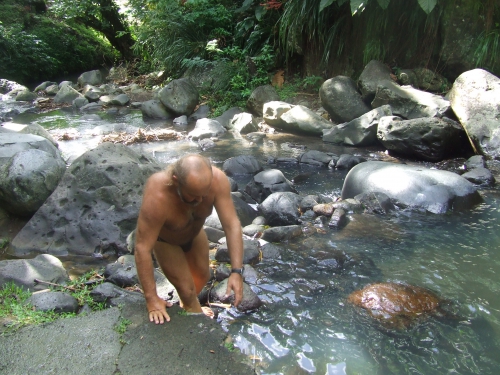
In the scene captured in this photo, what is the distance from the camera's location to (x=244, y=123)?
32.5 ft

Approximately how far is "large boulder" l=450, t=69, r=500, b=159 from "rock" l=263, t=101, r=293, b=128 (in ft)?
11.1

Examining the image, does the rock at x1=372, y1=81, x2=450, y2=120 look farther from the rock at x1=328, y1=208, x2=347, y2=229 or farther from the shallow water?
the rock at x1=328, y1=208, x2=347, y2=229

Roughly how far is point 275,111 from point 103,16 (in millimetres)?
12091

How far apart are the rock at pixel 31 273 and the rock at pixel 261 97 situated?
24.7 feet

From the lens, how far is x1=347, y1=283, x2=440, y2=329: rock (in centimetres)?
333

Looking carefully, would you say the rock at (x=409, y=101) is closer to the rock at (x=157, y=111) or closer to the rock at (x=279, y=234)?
the rock at (x=279, y=234)

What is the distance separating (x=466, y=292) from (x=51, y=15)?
72.1 feet

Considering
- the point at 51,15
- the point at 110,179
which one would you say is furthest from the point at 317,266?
the point at 51,15

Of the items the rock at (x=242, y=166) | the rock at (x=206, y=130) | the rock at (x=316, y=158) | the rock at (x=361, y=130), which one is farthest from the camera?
the rock at (x=206, y=130)

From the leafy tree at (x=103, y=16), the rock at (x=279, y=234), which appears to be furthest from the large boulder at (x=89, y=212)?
the leafy tree at (x=103, y=16)

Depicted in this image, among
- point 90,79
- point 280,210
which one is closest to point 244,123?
point 280,210

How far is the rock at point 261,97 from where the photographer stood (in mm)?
10719

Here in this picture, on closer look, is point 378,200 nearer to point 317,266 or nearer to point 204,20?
point 317,266

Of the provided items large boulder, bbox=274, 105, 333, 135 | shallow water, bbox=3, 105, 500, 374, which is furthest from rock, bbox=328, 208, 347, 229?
large boulder, bbox=274, 105, 333, 135
